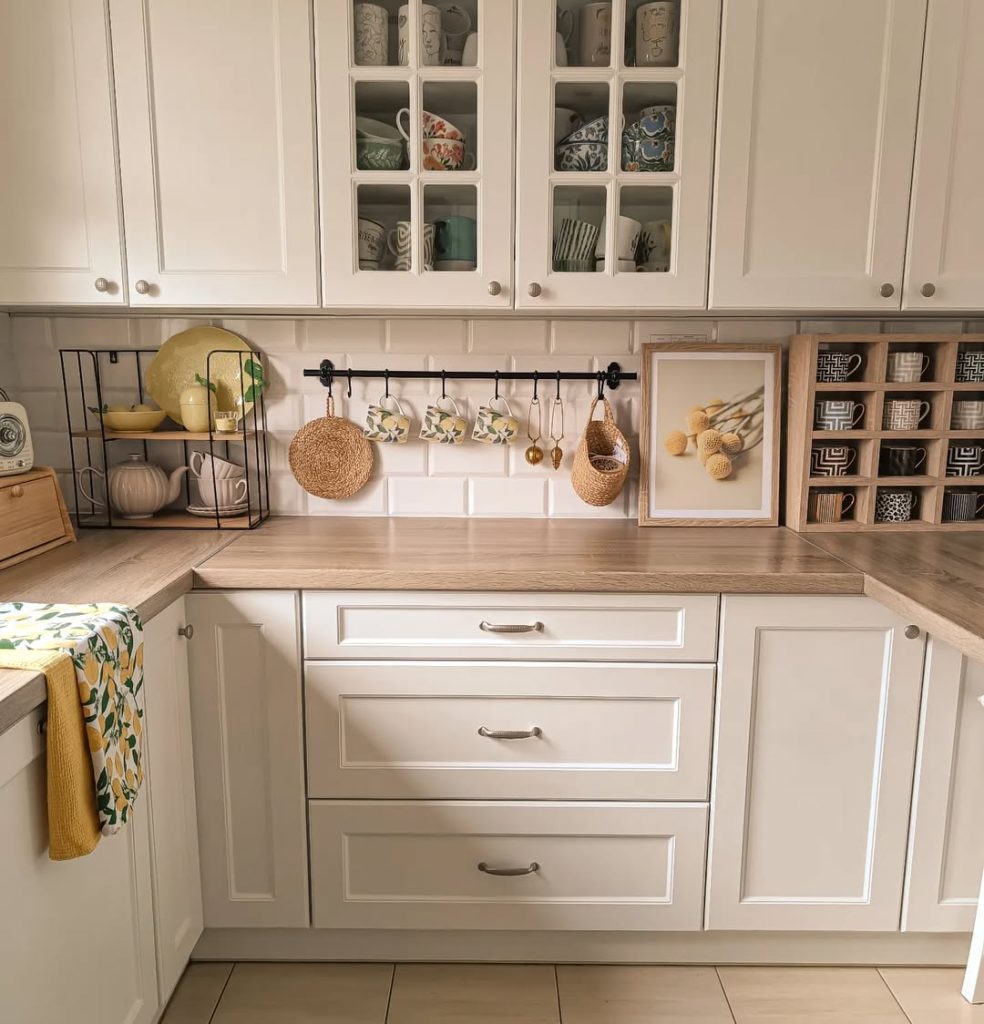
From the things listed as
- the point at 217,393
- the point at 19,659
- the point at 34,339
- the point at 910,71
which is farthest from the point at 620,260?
the point at 34,339

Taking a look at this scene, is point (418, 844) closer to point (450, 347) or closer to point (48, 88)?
point (450, 347)

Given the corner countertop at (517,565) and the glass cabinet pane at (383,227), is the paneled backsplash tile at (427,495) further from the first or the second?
the glass cabinet pane at (383,227)

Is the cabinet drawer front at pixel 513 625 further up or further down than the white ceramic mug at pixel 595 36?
further down

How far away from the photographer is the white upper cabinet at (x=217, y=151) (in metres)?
1.57

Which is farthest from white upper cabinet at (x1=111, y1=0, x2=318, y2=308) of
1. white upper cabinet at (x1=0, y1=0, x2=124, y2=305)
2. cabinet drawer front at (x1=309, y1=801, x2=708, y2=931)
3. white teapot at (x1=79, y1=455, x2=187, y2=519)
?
cabinet drawer front at (x1=309, y1=801, x2=708, y2=931)

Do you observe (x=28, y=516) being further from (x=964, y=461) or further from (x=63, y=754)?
(x=964, y=461)

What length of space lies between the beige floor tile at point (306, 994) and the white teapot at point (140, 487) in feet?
3.45

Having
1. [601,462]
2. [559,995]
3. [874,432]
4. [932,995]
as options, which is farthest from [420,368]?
[932,995]

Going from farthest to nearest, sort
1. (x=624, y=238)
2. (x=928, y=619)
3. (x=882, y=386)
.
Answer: (x=882, y=386)
(x=624, y=238)
(x=928, y=619)

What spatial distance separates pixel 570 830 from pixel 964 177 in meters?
1.59

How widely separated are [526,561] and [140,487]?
37.9 inches

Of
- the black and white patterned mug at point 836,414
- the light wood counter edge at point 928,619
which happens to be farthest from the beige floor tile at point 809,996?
the black and white patterned mug at point 836,414

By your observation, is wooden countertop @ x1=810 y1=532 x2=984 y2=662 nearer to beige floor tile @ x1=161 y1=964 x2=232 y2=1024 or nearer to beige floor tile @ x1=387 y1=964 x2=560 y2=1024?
beige floor tile @ x1=387 y1=964 x2=560 y2=1024

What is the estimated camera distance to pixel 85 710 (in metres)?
1.04
